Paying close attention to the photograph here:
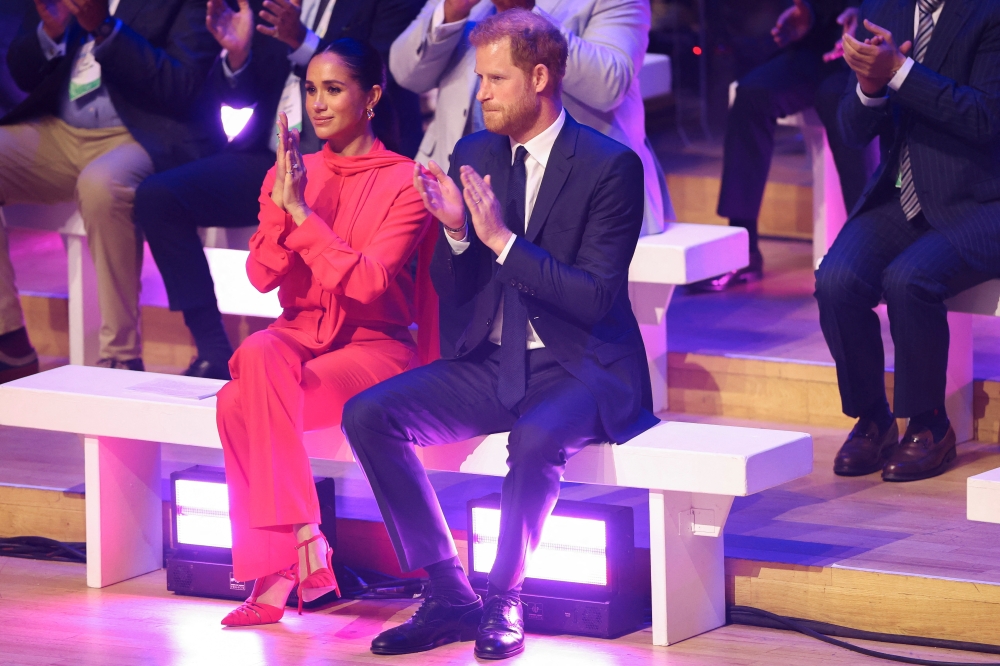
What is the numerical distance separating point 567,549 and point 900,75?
147cm

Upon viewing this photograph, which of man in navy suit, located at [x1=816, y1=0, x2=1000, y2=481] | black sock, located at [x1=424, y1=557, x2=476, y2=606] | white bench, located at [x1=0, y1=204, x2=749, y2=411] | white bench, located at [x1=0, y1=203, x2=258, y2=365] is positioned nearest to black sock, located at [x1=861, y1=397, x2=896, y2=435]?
man in navy suit, located at [x1=816, y1=0, x2=1000, y2=481]

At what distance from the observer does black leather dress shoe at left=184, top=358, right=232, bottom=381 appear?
463 centimetres

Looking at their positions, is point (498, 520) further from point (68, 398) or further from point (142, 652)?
point (68, 398)

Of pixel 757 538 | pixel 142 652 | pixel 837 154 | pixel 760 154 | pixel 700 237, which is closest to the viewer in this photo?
pixel 142 652

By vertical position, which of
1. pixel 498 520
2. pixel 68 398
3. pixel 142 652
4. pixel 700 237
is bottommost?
pixel 142 652

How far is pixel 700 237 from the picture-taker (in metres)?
4.48

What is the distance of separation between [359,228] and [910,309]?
4.47 feet

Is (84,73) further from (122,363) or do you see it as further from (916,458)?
(916,458)

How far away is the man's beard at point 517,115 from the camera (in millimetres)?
3381

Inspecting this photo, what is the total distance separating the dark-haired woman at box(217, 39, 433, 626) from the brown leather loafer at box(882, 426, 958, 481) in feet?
4.06

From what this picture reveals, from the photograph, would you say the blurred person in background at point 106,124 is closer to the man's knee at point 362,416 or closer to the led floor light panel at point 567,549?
the man's knee at point 362,416

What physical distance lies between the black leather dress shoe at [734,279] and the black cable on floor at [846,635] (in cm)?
209

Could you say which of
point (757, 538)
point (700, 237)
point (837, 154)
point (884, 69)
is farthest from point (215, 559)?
point (837, 154)

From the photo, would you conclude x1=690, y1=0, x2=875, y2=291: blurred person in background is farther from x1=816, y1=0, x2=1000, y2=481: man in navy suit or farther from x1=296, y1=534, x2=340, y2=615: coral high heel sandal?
x1=296, y1=534, x2=340, y2=615: coral high heel sandal
